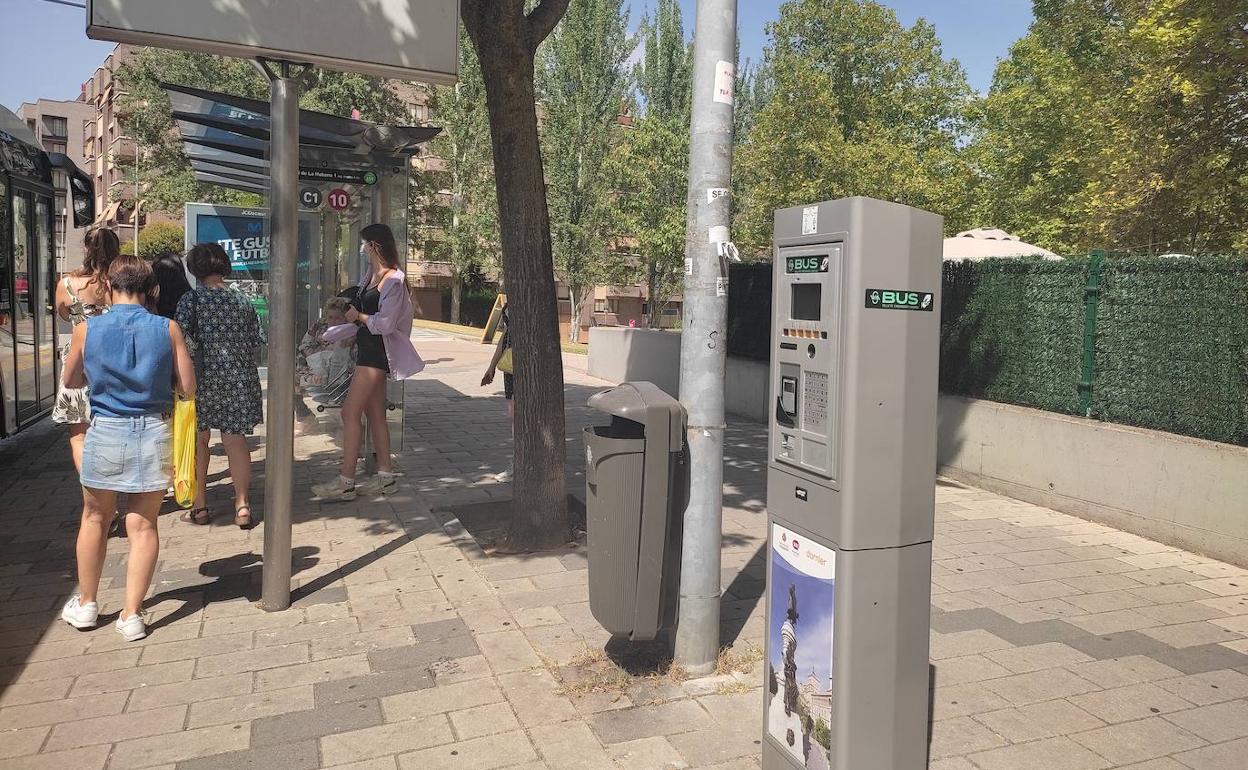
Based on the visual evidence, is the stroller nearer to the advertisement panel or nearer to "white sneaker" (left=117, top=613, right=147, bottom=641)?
the advertisement panel

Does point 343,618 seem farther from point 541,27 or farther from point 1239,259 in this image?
point 1239,259

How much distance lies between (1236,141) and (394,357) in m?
12.7

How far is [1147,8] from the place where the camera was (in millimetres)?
13477

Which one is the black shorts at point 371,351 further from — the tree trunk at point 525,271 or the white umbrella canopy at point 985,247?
the white umbrella canopy at point 985,247

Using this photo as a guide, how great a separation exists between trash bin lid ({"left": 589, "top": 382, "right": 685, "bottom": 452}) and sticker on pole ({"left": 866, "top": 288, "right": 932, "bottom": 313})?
3.60ft

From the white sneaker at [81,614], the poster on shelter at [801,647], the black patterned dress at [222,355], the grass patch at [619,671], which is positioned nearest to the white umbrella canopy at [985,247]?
the grass patch at [619,671]

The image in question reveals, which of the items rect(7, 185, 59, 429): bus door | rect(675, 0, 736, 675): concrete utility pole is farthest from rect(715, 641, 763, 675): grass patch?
rect(7, 185, 59, 429): bus door

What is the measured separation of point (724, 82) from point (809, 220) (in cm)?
110

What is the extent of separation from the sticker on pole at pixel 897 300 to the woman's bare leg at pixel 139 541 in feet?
10.9

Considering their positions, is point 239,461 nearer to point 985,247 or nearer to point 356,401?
point 356,401

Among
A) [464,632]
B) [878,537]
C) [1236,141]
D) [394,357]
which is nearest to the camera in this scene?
[878,537]

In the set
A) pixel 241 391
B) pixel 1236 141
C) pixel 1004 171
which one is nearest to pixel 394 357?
pixel 241 391

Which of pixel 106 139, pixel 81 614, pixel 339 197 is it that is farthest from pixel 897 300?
pixel 106 139

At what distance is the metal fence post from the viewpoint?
689cm
